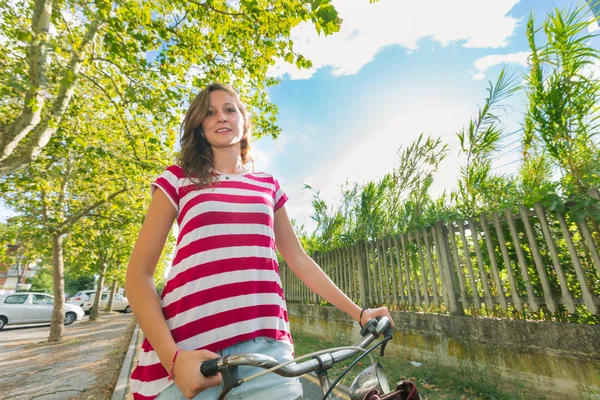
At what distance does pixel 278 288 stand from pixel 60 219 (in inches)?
482

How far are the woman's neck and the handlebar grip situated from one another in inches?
36.8

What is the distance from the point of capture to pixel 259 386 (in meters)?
1.03

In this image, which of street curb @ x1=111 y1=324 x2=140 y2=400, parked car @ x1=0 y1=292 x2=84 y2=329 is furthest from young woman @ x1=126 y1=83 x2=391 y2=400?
parked car @ x1=0 y1=292 x2=84 y2=329

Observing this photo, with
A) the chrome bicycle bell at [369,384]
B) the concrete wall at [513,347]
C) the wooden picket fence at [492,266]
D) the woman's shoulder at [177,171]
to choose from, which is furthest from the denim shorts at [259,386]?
the wooden picket fence at [492,266]

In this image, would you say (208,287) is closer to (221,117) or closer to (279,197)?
(279,197)

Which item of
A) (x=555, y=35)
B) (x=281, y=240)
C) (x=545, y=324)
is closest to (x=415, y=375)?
(x=545, y=324)

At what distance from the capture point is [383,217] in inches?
249

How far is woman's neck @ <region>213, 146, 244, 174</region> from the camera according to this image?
4.97 ft

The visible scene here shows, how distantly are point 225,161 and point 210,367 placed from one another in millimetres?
1001

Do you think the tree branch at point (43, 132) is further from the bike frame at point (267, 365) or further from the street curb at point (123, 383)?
the bike frame at point (267, 365)

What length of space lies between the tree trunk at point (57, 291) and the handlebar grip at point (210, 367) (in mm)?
12958

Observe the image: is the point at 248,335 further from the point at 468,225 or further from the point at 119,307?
the point at 119,307

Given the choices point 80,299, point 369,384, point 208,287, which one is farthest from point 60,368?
point 80,299

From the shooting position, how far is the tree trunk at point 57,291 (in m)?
10.7
